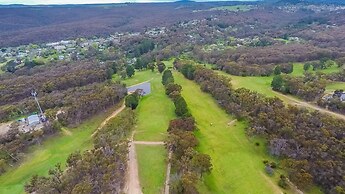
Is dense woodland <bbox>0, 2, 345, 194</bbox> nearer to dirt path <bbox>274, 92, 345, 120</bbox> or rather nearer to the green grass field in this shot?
dirt path <bbox>274, 92, 345, 120</bbox>

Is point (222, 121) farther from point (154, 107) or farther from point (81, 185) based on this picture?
point (81, 185)

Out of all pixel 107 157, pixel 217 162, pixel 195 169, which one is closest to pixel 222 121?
pixel 217 162

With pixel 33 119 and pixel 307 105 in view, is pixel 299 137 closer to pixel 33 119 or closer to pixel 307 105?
pixel 307 105

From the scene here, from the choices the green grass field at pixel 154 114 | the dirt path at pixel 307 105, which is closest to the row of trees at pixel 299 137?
the dirt path at pixel 307 105

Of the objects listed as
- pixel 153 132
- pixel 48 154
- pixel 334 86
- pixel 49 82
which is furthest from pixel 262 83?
pixel 49 82

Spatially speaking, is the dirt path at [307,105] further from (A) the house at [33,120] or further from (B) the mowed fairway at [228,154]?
(A) the house at [33,120]

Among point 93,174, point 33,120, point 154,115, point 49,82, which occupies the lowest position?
point 154,115
